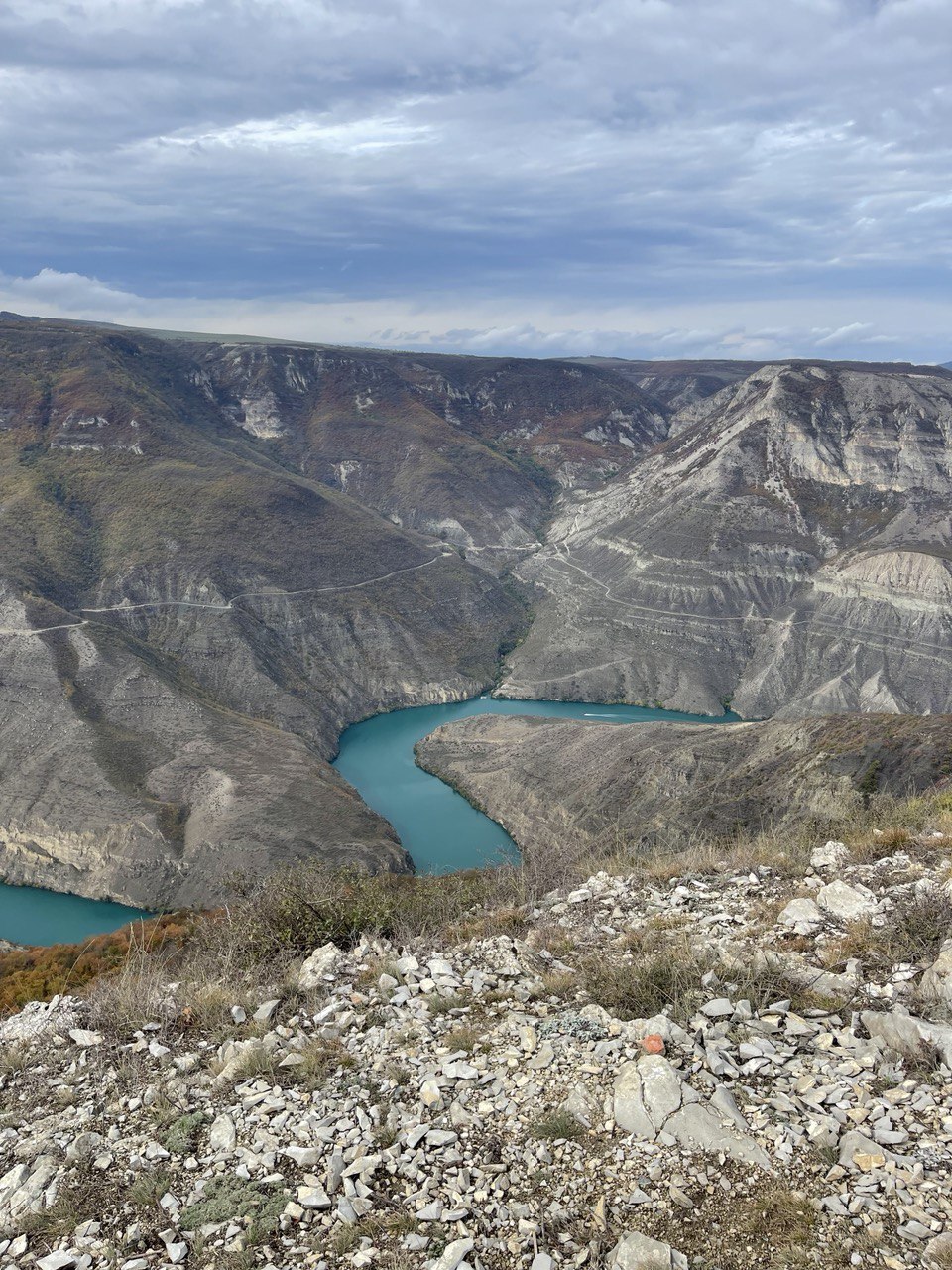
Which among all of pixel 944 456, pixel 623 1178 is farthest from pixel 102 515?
pixel 944 456

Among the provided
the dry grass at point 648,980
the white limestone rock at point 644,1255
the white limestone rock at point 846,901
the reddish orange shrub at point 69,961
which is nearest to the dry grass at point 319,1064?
the dry grass at point 648,980

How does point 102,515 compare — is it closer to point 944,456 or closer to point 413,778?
point 413,778

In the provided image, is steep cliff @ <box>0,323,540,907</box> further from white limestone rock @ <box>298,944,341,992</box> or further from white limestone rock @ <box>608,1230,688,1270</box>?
white limestone rock @ <box>608,1230,688,1270</box>

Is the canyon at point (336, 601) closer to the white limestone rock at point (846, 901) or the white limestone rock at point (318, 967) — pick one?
the white limestone rock at point (318, 967)

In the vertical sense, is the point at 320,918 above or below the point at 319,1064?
below

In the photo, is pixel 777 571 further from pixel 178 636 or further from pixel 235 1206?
pixel 235 1206

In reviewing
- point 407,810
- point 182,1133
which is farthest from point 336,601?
point 182,1133
